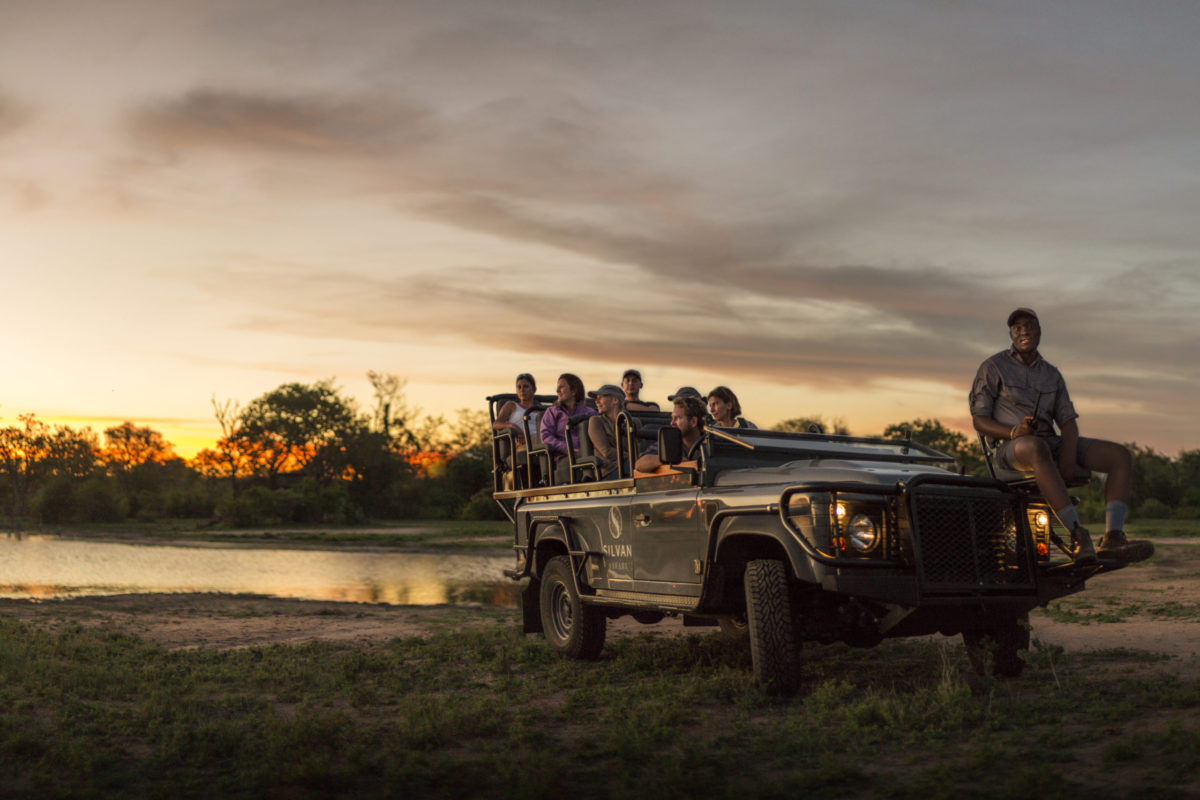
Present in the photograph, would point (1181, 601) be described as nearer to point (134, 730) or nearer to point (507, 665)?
point (507, 665)

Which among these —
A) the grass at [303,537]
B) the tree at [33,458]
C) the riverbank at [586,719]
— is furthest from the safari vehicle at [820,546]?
the tree at [33,458]

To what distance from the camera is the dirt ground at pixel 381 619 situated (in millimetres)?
11258

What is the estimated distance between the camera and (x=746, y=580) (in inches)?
303

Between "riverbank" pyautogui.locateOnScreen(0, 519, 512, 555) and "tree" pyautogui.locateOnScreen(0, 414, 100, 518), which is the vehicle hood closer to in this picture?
"riverbank" pyautogui.locateOnScreen(0, 519, 512, 555)

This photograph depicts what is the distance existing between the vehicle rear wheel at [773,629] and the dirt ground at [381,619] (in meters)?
3.41

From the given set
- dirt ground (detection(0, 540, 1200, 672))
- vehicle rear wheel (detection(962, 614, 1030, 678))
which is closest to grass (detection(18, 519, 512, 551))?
dirt ground (detection(0, 540, 1200, 672))

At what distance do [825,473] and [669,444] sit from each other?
116cm

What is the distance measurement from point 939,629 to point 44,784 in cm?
564

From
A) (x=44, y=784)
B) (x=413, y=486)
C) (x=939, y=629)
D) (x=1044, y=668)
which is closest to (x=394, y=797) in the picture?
(x=44, y=784)

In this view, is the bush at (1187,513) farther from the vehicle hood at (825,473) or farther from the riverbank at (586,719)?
the vehicle hood at (825,473)

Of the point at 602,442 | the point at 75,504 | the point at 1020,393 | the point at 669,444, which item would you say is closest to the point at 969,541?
the point at 1020,393

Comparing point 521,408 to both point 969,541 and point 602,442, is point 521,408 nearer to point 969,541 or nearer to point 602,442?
point 602,442

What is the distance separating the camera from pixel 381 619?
14.6m

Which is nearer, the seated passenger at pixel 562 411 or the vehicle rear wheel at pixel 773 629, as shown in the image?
the vehicle rear wheel at pixel 773 629
